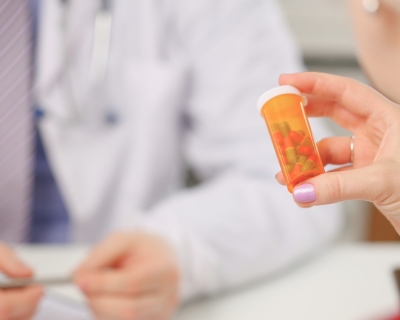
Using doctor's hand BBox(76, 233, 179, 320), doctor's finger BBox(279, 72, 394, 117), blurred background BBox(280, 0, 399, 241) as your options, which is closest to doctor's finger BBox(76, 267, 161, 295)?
doctor's hand BBox(76, 233, 179, 320)

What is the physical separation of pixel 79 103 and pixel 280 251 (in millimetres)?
287

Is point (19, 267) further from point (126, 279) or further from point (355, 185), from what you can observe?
point (355, 185)

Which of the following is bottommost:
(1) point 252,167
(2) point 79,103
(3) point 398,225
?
(3) point 398,225

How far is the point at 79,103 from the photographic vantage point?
502mm

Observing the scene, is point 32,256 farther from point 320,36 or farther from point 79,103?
point 320,36

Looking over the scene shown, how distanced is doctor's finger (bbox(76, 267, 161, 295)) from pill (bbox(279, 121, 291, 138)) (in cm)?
21

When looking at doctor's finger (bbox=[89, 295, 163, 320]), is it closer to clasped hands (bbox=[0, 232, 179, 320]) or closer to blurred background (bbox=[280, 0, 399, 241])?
clasped hands (bbox=[0, 232, 179, 320])

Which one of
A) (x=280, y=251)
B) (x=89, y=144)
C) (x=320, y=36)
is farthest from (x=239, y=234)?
A: (x=320, y=36)

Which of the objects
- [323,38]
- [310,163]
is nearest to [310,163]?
[310,163]

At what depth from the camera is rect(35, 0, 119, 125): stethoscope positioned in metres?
0.48

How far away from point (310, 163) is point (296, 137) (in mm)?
15

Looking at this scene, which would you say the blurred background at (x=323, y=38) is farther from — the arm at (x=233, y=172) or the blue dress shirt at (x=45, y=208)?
the blue dress shirt at (x=45, y=208)

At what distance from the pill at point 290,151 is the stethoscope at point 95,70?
339 mm

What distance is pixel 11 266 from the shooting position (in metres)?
0.32
